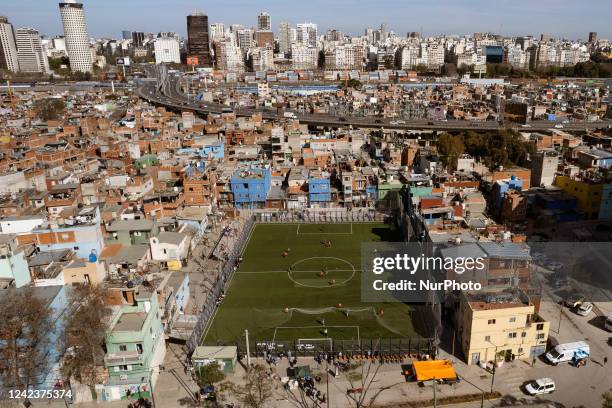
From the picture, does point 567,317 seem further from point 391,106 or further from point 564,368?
point 391,106

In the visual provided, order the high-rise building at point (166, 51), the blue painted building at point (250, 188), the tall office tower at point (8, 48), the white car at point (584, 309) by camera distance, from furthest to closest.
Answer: the high-rise building at point (166, 51) → the tall office tower at point (8, 48) → the blue painted building at point (250, 188) → the white car at point (584, 309)

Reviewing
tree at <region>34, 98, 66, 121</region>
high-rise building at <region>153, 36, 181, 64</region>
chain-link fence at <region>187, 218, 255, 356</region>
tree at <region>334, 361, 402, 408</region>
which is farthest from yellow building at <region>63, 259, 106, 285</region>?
high-rise building at <region>153, 36, 181, 64</region>

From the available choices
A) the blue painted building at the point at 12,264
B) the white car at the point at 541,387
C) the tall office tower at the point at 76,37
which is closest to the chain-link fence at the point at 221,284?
the blue painted building at the point at 12,264

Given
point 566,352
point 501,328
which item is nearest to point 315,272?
point 501,328

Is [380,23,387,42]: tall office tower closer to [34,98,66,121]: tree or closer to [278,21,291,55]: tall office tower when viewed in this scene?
[278,21,291,55]: tall office tower

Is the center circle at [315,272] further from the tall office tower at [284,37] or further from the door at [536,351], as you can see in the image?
the tall office tower at [284,37]

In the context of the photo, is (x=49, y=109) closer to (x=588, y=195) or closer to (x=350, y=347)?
(x=350, y=347)

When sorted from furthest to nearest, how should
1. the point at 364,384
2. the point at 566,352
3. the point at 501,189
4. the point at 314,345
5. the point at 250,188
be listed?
the point at 250,188 → the point at 501,189 → the point at 314,345 → the point at 566,352 → the point at 364,384
